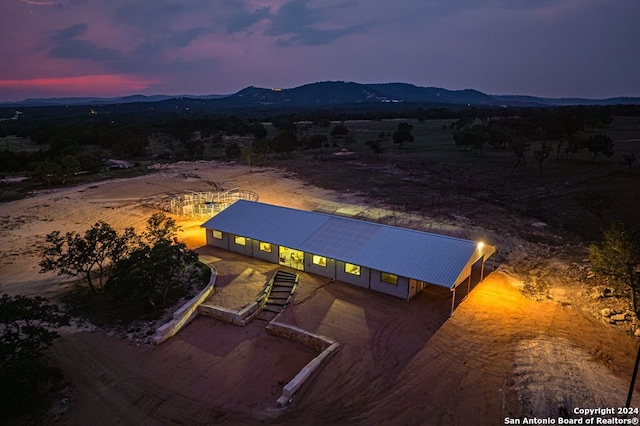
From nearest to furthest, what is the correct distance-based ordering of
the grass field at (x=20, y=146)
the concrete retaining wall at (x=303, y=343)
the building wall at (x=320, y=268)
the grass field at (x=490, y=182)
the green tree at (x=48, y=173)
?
1. the concrete retaining wall at (x=303, y=343)
2. the building wall at (x=320, y=268)
3. the grass field at (x=490, y=182)
4. the green tree at (x=48, y=173)
5. the grass field at (x=20, y=146)

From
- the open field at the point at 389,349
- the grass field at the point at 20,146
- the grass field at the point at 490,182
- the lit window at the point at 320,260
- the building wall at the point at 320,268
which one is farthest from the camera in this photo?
the grass field at the point at 20,146

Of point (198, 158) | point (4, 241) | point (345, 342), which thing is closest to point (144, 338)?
point (345, 342)

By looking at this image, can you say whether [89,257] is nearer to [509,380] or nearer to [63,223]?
[63,223]

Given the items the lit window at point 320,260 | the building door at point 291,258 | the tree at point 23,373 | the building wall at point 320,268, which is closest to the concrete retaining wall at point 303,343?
the building wall at point 320,268

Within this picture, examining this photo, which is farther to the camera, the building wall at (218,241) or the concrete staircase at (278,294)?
the building wall at (218,241)

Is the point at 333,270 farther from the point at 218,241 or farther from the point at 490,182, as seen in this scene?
the point at 490,182

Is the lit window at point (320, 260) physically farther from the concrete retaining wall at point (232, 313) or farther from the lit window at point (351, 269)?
the concrete retaining wall at point (232, 313)

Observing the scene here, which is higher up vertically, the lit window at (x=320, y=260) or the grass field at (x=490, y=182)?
the grass field at (x=490, y=182)
